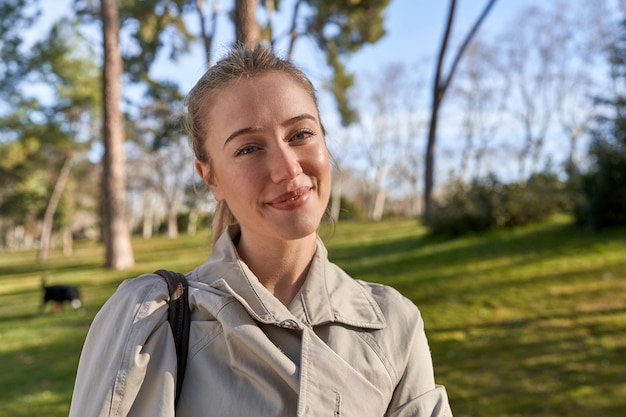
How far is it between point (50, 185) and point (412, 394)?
29.7 m

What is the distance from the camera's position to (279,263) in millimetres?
1571

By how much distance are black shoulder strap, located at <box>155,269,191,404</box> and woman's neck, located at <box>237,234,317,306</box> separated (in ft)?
0.72

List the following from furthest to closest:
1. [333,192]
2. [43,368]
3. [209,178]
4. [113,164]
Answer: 1. [333,192]
2. [113,164]
3. [43,368]
4. [209,178]

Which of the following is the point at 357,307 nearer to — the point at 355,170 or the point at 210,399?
the point at 210,399

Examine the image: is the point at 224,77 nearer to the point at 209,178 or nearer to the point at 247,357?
the point at 209,178

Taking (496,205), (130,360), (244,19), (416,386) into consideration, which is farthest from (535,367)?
(496,205)

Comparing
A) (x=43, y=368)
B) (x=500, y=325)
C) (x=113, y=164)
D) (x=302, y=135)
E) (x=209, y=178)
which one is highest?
(x=113, y=164)

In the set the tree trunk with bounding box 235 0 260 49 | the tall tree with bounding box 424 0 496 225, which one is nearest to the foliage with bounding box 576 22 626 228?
the tall tree with bounding box 424 0 496 225

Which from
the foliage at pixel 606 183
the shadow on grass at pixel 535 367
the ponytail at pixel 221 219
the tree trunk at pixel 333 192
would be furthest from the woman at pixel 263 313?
the foliage at pixel 606 183

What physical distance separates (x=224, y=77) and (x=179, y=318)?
62cm

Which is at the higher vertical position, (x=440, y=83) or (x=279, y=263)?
(x=440, y=83)

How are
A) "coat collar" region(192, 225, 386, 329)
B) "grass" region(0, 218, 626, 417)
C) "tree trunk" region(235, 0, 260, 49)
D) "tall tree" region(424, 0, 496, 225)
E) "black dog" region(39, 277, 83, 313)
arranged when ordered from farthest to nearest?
"tall tree" region(424, 0, 496, 225), "black dog" region(39, 277, 83, 313), "tree trunk" region(235, 0, 260, 49), "grass" region(0, 218, 626, 417), "coat collar" region(192, 225, 386, 329)

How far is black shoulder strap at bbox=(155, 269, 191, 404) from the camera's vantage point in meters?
1.34

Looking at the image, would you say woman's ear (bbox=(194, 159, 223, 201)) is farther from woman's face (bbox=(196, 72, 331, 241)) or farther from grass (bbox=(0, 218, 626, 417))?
grass (bbox=(0, 218, 626, 417))
